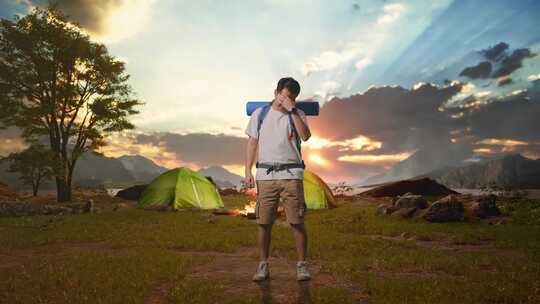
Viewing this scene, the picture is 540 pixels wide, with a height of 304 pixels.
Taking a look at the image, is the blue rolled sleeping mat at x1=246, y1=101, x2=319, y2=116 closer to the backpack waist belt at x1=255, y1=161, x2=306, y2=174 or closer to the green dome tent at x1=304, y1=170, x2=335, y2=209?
the backpack waist belt at x1=255, y1=161, x2=306, y2=174

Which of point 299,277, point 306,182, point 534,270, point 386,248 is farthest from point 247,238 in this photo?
point 306,182

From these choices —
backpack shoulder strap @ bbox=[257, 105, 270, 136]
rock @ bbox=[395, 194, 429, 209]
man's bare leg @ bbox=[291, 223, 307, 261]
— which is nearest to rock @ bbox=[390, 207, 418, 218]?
rock @ bbox=[395, 194, 429, 209]

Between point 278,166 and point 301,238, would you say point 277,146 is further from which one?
point 301,238

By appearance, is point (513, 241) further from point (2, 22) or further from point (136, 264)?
point (2, 22)

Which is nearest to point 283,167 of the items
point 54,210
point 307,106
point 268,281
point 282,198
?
point 282,198

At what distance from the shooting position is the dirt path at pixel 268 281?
5629 mm

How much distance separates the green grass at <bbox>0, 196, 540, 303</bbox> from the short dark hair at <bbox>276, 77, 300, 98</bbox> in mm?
3290

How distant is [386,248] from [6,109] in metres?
30.0

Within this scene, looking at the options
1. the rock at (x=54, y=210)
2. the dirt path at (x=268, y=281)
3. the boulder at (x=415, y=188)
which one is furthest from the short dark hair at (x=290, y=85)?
the boulder at (x=415, y=188)

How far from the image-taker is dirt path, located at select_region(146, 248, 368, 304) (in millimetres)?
5629

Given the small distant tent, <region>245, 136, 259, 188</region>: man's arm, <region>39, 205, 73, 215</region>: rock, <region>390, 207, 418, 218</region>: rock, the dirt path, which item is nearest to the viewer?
the dirt path

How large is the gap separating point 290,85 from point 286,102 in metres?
0.32

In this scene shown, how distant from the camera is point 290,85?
6445 mm

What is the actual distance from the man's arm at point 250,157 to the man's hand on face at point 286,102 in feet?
2.74
